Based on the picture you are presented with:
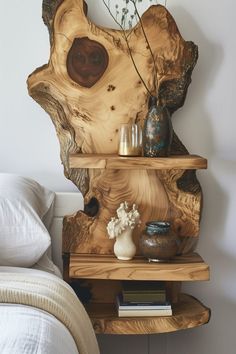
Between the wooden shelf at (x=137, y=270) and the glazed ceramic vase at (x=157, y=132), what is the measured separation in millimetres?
403

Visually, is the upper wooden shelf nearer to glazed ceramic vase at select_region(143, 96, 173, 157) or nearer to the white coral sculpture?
glazed ceramic vase at select_region(143, 96, 173, 157)

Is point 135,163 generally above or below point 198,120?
below

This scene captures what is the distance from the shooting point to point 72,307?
5.21 ft

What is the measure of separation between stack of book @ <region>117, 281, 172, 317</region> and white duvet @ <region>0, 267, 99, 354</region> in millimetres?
379

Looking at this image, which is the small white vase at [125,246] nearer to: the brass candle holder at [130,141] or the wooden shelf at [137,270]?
the wooden shelf at [137,270]

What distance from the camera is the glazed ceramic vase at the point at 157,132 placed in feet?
6.53

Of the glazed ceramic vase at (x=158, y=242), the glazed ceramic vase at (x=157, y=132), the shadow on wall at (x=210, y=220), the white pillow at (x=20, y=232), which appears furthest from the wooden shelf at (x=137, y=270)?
the glazed ceramic vase at (x=157, y=132)

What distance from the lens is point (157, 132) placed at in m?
1.99

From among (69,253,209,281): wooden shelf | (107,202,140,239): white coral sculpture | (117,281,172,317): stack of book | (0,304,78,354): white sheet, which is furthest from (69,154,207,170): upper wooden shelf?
(0,304,78,354): white sheet

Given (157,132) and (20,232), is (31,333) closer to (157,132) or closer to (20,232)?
(20,232)

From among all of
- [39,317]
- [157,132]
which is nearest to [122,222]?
[157,132]

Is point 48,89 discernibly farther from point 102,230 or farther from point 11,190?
point 102,230

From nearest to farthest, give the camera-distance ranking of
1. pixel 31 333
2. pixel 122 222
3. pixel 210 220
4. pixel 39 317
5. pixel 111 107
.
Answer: pixel 31 333
pixel 39 317
pixel 122 222
pixel 111 107
pixel 210 220

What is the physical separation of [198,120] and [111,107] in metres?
0.36
